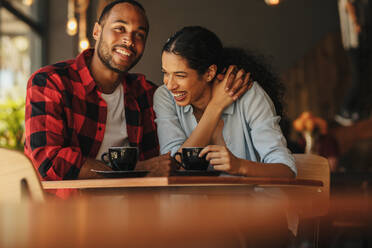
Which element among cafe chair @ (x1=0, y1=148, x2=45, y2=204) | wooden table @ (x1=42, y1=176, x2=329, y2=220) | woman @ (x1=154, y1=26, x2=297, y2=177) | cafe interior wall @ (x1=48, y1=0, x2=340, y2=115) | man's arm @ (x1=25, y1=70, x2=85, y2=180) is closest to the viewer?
cafe chair @ (x1=0, y1=148, x2=45, y2=204)

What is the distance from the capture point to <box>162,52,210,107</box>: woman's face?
1.80 m

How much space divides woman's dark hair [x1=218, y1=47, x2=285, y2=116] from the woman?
9 cm

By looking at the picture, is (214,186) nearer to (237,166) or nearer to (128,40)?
(237,166)

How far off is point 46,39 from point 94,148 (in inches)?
164

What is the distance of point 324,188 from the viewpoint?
159 cm

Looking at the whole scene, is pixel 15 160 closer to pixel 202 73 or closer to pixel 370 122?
pixel 202 73

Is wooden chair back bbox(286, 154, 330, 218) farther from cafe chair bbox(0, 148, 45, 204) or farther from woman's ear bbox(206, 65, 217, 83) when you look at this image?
cafe chair bbox(0, 148, 45, 204)

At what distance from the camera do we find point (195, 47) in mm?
1852

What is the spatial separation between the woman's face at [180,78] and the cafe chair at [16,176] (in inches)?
38.7

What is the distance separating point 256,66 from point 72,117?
77 centimetres

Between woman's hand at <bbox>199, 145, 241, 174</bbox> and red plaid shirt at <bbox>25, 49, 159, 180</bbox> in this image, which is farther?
red plaid shirt at <bbox>25, 49, 159, 180</bbox>

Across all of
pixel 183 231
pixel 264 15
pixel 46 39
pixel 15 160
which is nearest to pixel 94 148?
pixel 15 160

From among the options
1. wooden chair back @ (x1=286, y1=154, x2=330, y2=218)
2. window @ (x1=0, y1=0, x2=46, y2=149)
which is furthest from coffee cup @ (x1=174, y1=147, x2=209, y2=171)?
window @ (x1=0, y1=0, x2=46, y2=149)

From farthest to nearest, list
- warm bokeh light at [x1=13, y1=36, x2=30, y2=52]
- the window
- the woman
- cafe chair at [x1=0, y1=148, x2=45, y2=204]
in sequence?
1. warm bokeh light at [x1=13, y1=36, x2=30, y2=52]
2. the window
3. the woman
4. cafe chair at [x1=0, y1=148, x2=45, y2=204]
